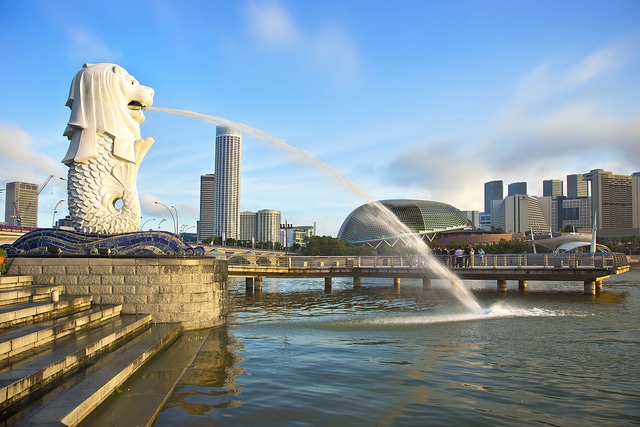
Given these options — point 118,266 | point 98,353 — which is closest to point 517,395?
point 98,353

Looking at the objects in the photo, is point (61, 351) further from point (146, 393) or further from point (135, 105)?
point (135, 105)

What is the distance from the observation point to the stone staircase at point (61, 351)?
6352mm

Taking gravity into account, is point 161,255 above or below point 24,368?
above

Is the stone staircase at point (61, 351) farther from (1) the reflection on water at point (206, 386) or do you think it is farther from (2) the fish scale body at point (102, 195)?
(2) the fish scale body at point (102, 195)

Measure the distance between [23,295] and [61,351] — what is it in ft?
11.1

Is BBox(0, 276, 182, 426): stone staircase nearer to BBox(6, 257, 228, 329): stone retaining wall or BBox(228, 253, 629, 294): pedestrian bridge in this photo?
BBox(6, 257, 228, 329): stone retaining wall

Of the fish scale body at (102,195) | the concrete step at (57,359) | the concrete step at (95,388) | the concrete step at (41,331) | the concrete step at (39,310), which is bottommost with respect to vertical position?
the concrete step at (95,388)

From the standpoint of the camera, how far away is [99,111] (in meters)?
18.8

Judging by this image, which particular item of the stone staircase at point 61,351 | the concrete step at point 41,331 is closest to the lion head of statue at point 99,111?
the stone staircase at point 61,351

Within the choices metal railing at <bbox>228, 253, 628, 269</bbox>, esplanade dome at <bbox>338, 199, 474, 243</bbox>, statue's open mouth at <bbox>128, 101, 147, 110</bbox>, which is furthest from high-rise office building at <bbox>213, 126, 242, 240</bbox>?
statue's open mouth at <bbox>128, 101, 147, 110</bbox>

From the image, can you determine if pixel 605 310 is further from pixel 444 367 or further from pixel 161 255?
pixel 161 255

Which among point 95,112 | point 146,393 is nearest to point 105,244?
point 95,112

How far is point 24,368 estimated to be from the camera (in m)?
7.06

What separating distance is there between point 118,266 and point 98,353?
476 centimetres
